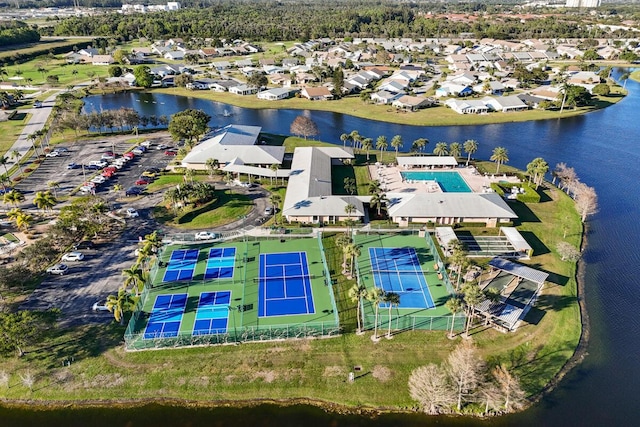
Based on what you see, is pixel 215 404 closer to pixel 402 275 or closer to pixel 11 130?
pixel 402 275

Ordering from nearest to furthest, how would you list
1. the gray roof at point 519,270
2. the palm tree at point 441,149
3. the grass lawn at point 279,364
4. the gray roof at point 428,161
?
the grass lawn at point 279,364 → the gray roof at point 519,270 → the gray roof at point 428,161 → the palm tree at point 441,149

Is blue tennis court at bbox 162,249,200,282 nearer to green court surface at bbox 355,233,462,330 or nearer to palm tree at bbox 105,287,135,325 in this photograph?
palm tree at bbox 105,287,135,325

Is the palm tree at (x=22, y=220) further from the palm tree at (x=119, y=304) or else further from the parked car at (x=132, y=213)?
the palm tree at (x=119, y=304)

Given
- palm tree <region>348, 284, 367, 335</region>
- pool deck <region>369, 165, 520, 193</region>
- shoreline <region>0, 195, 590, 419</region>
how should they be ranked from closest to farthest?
shoreline <region>0, 195, 590, 419</region>, palm tree <region>348, 284, 367, 335</region>, pool deck <region>369, 165, 520, 193</region>

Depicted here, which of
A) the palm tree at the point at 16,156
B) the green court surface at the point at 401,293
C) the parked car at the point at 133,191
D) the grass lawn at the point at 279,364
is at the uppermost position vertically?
the palm tree at the point at 16,156

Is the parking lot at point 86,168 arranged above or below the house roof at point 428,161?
above

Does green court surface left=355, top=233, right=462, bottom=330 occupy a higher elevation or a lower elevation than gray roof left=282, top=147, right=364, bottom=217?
lower

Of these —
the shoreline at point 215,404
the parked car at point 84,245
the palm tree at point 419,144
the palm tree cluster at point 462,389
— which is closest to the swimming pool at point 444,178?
the palm tree at point 419,144

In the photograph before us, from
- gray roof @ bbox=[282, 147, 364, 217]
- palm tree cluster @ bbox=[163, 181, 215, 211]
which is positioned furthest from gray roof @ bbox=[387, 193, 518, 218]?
palm tree cluster @ bbox=[163, 181, 215, 211]

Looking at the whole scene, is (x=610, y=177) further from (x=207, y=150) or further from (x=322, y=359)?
(x=207, y=150)
